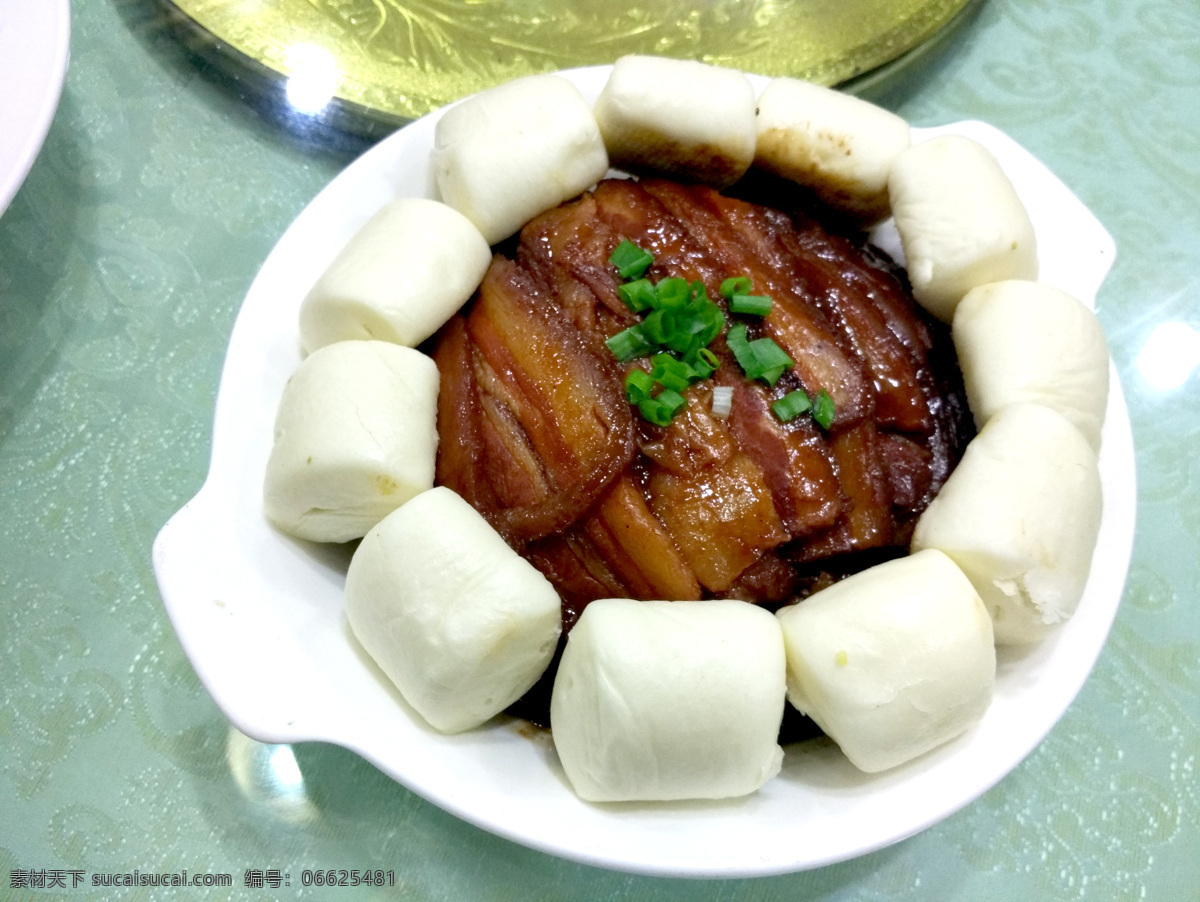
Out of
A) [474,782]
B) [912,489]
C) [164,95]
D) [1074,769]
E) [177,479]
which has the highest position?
[164,95]

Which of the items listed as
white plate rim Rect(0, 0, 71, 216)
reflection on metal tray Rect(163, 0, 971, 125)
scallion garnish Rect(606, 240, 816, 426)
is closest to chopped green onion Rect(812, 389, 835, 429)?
scallion garnish Rect(606, 240, 816, 426)

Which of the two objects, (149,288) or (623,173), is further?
(149,288)

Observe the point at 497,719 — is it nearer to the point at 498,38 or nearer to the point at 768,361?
the point at 768,361

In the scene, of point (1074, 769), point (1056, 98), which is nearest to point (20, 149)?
point (1074, 769)

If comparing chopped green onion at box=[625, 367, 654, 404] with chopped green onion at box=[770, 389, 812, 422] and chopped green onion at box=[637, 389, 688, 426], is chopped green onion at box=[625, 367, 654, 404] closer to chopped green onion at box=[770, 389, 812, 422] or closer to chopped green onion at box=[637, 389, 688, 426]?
chopped green onion at box=[637, 389, 688, 426]

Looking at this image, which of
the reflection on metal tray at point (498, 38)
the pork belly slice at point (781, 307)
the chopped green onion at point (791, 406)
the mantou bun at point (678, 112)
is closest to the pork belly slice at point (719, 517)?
the chopped green onion at point (791, 406)

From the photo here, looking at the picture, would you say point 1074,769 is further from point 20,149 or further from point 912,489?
point 20,149
